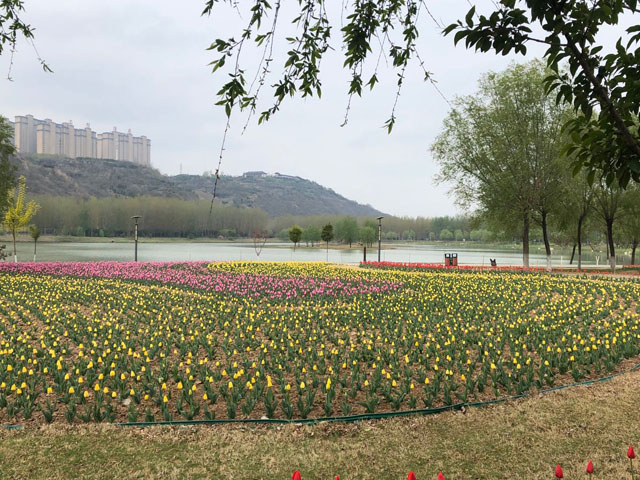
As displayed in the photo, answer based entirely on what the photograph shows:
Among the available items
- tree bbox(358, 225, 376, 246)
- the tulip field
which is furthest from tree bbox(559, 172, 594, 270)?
tree bbox(358, 225, 376, 246)

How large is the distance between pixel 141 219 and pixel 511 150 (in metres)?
123

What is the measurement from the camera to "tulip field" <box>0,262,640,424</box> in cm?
542

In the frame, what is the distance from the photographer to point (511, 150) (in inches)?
1035

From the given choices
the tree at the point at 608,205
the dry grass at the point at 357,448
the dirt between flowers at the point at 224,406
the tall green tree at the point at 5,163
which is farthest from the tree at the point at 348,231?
the dry grass at the point at 357,448

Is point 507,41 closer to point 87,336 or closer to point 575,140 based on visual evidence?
point 575,140

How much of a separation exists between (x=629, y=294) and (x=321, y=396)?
11.8m

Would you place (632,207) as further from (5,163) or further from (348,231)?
(348,231)

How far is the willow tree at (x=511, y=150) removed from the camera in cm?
2580

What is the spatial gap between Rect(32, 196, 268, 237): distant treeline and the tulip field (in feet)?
370

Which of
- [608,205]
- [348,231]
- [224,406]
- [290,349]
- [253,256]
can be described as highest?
[348,231]

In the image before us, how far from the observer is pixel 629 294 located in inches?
525

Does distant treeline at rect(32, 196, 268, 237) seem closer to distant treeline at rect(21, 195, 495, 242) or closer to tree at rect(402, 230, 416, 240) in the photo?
distant treeline at rect(21, 195, 495, 242)

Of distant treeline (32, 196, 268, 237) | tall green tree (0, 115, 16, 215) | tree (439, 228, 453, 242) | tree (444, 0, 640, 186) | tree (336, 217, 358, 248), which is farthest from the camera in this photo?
tree (439, 228, 453, 242)

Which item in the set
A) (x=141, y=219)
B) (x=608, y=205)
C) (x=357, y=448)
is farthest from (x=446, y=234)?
→ (x=357, y=448)
